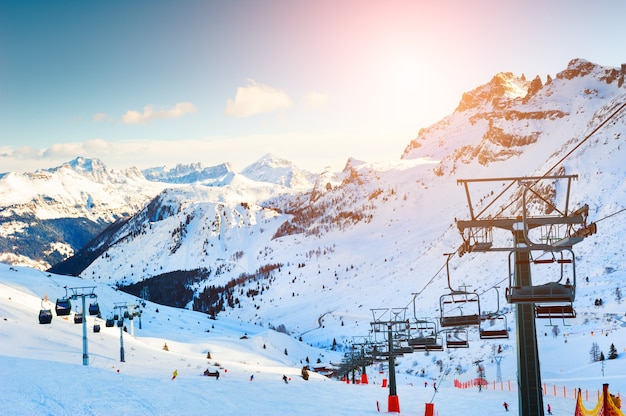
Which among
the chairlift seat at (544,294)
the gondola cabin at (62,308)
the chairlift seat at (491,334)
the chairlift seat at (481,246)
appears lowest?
the chairlift seat at (491,334)

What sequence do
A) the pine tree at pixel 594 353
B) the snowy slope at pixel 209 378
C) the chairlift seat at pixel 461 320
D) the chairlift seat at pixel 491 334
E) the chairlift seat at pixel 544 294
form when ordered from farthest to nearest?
the pine tree at pixel 594 353 → the snowy slope at pixel 209 378 → the chairlift seat at pixel 491 334 → the chairlift seat at pixel 461 320 → the chairlift seat at pixel 544 294

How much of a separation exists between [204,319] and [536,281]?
6735 centimetres

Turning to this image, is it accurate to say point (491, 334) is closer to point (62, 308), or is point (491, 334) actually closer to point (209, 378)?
point (209, 378)

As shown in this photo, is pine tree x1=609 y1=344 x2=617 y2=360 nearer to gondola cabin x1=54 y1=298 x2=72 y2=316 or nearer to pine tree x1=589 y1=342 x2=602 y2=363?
pine tree x1=589 y1=342 x2=602 y2=363

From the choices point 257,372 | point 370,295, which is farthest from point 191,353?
point 370,295

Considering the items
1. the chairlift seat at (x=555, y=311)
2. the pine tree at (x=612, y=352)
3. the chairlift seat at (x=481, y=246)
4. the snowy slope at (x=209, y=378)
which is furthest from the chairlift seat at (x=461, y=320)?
the pine tree at (x=612, y=352)

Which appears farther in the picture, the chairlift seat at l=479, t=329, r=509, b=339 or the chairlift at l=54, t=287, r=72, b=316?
the chairlift at l=54, t=287, r=72, b=316

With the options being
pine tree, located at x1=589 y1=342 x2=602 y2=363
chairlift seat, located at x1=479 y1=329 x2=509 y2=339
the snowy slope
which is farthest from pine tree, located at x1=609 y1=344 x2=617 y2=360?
chairlift seat, located at x1=479 y1=329 x2=509 y2=339

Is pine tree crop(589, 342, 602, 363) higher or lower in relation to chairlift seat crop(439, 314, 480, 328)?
lower

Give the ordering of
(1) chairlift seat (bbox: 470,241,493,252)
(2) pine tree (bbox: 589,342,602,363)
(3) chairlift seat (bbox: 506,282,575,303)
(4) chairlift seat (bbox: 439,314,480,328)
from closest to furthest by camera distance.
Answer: (3) chairlift seat (bbox: 506,282,575,303)
(1) chairlift seat (bbox: 470,241,493,252)
(4) chairlift seat (bbox: 439,314,480,328)
(2) pine tree (bbox: 589,342,602,363)

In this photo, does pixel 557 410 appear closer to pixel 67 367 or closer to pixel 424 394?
pixel 424 394

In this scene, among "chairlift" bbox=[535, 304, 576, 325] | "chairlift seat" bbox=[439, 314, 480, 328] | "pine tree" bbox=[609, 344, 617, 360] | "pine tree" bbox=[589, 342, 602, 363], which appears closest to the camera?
"chairlift" bbox=[535, 304, 576, 325]

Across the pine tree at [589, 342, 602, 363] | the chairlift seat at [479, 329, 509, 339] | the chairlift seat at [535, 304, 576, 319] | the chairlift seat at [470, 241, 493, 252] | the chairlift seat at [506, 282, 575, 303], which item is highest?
the chairlift seat at [470, 241, 493, 252]

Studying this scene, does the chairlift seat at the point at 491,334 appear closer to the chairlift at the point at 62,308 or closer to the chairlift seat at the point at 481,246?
the chairlift seat at the point at 481,246
